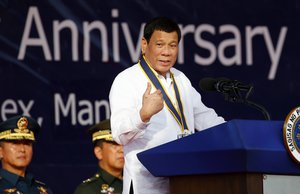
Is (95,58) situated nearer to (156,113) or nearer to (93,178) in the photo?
(93,178)

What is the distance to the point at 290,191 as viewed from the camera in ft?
10.7

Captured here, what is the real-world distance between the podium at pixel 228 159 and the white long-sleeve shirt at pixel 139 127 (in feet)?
0.77

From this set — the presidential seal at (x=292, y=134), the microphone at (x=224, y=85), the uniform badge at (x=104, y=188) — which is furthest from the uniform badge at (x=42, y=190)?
the presidential seal at (x=292, y=134)

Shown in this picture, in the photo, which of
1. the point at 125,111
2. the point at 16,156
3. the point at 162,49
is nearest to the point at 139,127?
the point at 125,111

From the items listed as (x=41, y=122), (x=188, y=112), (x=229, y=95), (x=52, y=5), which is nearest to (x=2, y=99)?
(x=41, y=122)

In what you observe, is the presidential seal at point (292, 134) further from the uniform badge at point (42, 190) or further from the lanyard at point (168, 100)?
the uniform badge at point (42, 190)

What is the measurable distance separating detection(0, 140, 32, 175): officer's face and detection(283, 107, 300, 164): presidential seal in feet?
7.80

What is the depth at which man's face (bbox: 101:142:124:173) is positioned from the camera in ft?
19.0

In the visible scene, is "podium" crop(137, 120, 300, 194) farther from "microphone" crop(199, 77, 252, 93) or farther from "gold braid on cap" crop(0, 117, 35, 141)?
"gold braid on cap" crop(0, 117, 35, 141)

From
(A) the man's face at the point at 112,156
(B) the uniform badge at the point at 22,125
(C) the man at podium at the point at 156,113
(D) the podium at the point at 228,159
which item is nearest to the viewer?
(D) the podium at the point at 228,159

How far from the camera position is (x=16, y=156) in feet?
17.5

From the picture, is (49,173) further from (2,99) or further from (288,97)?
(288,97)

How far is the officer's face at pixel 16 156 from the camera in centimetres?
531

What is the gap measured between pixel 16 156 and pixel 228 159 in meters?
2.38
